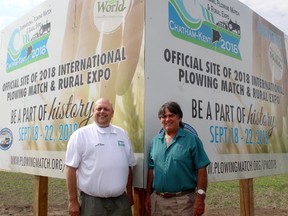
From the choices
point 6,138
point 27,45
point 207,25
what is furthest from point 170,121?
point 6,138

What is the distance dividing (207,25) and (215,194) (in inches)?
311

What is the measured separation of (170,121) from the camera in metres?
2.91

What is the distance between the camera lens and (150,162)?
3016 mm

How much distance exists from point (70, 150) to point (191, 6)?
1956 millimetres

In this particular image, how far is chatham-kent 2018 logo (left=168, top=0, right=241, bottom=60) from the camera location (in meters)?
3.50

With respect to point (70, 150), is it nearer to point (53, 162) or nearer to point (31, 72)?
point (53, 162)

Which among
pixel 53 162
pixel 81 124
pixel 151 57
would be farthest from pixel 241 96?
pixel 53 162

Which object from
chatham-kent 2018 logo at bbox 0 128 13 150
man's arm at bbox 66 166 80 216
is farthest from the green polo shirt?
chatham-kent 2018 logo at bbox 0 128 13 150

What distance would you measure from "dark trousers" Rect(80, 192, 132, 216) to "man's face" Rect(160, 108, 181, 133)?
68cm

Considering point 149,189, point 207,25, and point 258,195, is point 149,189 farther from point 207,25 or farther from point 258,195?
point 258,195

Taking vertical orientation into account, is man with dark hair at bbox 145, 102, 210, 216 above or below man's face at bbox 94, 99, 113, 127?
below

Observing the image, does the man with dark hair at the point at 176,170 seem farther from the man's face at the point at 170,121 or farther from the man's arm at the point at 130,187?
the man's arm at the point at 130,187

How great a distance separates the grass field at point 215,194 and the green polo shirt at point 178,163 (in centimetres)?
651

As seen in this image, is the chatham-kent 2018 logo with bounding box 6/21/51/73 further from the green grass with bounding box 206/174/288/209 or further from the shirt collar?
the green grass with bounding box 206/174/288/209
